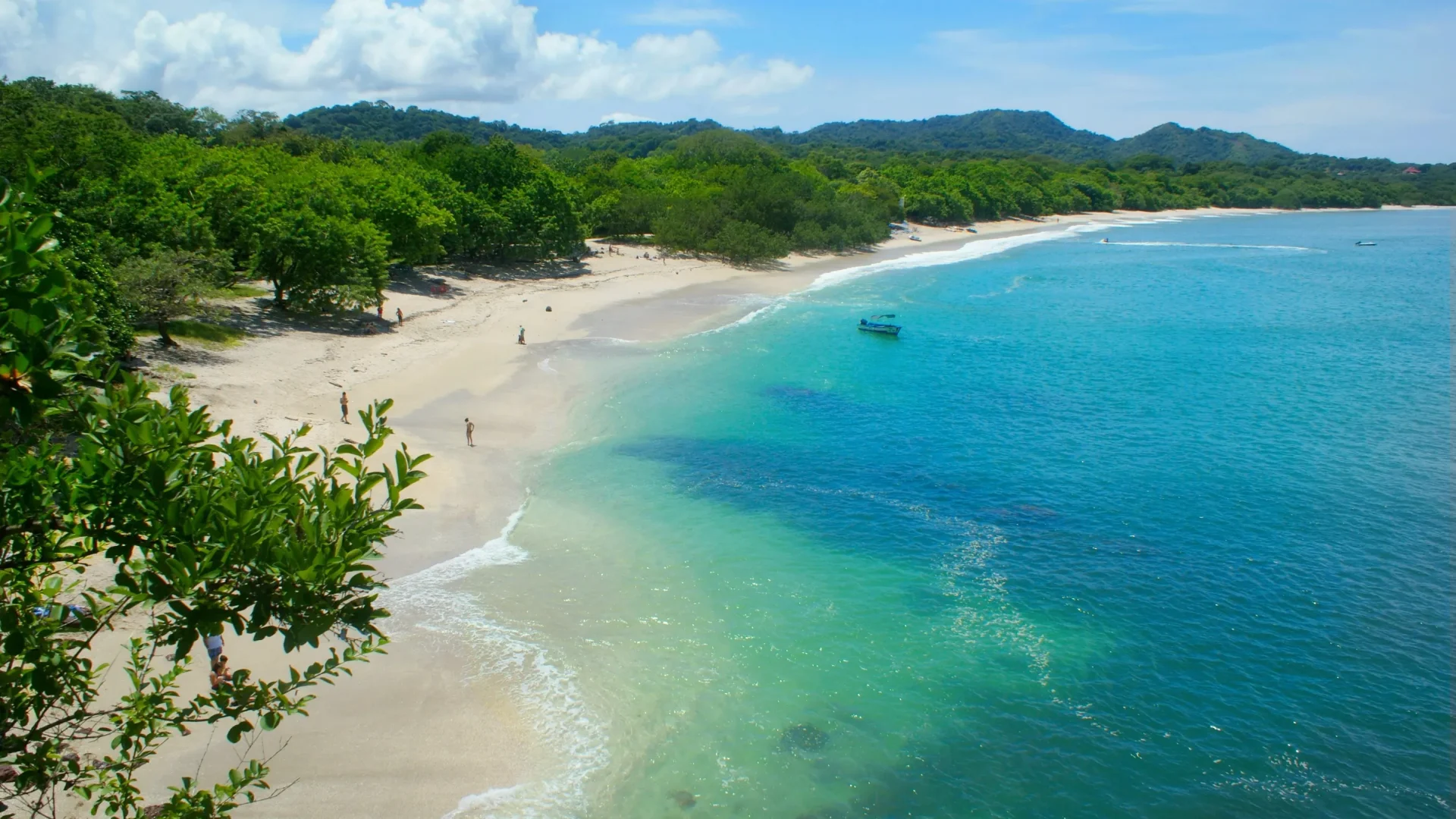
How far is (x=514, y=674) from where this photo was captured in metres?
18.5

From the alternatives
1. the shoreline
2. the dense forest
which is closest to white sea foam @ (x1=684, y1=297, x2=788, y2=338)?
the shoreline

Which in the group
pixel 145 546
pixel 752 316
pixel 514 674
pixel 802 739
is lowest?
pixel 802 739

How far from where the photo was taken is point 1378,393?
4309 cm

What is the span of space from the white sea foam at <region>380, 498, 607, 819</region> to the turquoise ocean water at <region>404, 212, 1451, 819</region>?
0.09 m

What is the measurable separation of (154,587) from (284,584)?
74 centimetres

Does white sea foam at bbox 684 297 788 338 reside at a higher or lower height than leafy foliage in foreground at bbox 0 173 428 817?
lower

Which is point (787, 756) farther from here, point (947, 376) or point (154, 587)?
point (947, 376)

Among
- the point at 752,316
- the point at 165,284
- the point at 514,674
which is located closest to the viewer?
the point at 514,674

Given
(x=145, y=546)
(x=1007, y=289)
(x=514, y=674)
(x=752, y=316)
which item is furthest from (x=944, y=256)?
(x=145, y=546)

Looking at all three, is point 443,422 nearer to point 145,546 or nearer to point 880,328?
point 145,546

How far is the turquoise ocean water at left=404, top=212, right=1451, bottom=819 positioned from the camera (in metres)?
16.5

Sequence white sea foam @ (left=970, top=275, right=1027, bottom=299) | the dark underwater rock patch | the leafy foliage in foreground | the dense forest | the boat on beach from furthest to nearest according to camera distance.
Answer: white sea foam @ (left=970, top=275, right=1027, bottom=299), the boat on beach, the dense forest, the dark underwater rock patch, the leafy foliage in foreground

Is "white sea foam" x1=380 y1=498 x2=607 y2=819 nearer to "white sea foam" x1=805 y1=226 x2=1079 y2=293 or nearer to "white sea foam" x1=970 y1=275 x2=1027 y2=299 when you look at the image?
"white sea foam" x1=805 y1=226 x2=1079 y2=293

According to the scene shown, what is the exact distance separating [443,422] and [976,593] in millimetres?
20229
